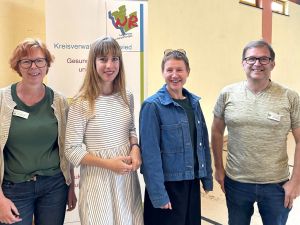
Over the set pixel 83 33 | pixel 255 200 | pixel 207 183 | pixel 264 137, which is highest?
pixel 83 33

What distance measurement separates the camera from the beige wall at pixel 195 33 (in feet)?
8.20

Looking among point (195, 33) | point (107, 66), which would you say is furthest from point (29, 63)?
point (195, 33)

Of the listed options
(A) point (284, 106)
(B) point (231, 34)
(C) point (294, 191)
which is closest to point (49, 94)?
(A) point (284, 106)

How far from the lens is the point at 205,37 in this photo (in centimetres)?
462

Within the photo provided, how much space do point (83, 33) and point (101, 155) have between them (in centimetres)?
126

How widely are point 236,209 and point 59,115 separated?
1.20m

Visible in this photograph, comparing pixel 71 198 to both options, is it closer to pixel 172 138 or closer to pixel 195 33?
pixel 172 138

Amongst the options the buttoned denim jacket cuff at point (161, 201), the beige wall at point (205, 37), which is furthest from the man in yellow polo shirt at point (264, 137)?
the beige wall at point (205, 37)

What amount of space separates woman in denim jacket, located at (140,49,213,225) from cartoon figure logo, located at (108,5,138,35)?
99 cm

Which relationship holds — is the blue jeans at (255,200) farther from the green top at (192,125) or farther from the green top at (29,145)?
the green top at (29,145)

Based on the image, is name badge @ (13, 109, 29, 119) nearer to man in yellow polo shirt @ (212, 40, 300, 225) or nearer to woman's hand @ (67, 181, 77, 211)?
woman's hand @ (67, 181, 77, 211)

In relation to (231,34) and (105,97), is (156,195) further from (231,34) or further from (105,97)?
(231,34)

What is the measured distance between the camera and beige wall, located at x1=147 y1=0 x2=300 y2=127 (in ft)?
12.5

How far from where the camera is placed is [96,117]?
149 cm
